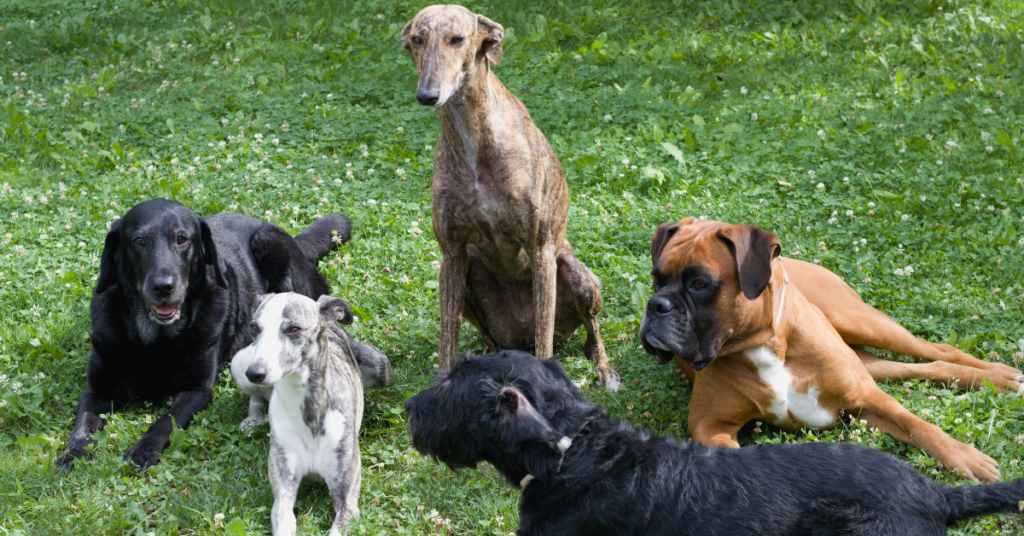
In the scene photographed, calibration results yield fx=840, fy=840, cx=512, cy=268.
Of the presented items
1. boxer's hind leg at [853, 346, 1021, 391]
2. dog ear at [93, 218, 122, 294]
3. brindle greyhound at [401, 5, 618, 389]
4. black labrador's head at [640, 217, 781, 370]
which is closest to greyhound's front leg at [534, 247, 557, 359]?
brindle greyhound at [401, 5, 618, 389]

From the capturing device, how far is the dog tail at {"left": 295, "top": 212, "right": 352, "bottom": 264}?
6.13m

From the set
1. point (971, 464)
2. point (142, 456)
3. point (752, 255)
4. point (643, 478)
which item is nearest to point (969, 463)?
point (971, 464)

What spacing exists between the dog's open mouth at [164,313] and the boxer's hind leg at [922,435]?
3.62 metres

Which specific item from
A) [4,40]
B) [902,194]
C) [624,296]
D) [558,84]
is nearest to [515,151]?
[624,296]

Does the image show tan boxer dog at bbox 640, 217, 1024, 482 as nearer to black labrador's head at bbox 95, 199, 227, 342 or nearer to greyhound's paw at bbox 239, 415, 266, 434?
greyhound's paw at bbox 239, 415, 266, 434

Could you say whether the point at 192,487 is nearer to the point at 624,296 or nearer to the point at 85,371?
the point at 85,371

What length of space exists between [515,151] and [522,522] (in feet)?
6.76

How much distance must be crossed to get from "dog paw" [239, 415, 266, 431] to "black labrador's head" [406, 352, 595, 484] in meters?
1.69

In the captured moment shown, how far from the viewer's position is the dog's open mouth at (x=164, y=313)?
184 inches

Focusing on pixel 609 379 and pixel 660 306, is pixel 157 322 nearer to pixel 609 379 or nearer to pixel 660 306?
pixel 609 379

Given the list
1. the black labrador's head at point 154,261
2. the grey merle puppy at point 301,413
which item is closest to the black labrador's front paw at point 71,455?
the black labrador's head at point 154,261

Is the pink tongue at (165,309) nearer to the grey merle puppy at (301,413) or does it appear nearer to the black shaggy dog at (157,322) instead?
the black shaggy dog at (157,322)

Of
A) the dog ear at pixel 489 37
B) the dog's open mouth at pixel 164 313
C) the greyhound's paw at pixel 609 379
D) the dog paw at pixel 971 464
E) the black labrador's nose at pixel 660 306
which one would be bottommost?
the greyhound's paw at pixel 609 379

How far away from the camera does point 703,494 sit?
306cm
